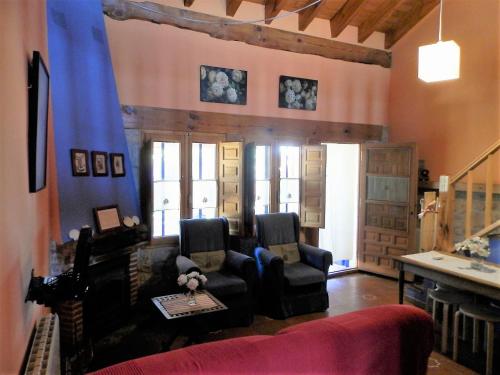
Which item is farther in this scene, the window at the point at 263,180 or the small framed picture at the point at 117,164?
the window at the point at 263,180

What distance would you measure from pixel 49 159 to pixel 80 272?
159 cm

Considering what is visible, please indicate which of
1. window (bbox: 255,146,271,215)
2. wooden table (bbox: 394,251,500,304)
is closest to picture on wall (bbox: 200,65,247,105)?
window (bbox: 255,146,271,215)

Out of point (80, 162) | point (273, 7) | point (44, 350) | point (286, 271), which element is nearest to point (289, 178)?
point (286, 271)

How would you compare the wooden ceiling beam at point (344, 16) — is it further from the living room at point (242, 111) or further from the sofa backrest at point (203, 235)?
the sofa backrest at point (203, 235)

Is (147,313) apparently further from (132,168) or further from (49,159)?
(49,159)

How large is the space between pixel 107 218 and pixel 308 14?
358cm

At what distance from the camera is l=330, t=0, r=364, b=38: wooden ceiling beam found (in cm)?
498

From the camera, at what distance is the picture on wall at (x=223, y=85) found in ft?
14.8

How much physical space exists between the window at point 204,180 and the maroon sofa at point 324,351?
2928 millimetres

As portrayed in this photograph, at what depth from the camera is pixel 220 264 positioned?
4.23 m

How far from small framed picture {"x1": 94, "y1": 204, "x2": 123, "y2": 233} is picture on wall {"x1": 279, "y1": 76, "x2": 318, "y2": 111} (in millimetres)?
2567

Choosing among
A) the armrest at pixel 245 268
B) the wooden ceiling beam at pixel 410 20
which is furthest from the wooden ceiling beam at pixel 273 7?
the armrest at pixel 245 268

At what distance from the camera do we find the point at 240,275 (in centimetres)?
395

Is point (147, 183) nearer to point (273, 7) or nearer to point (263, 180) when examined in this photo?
point (263, 180)
